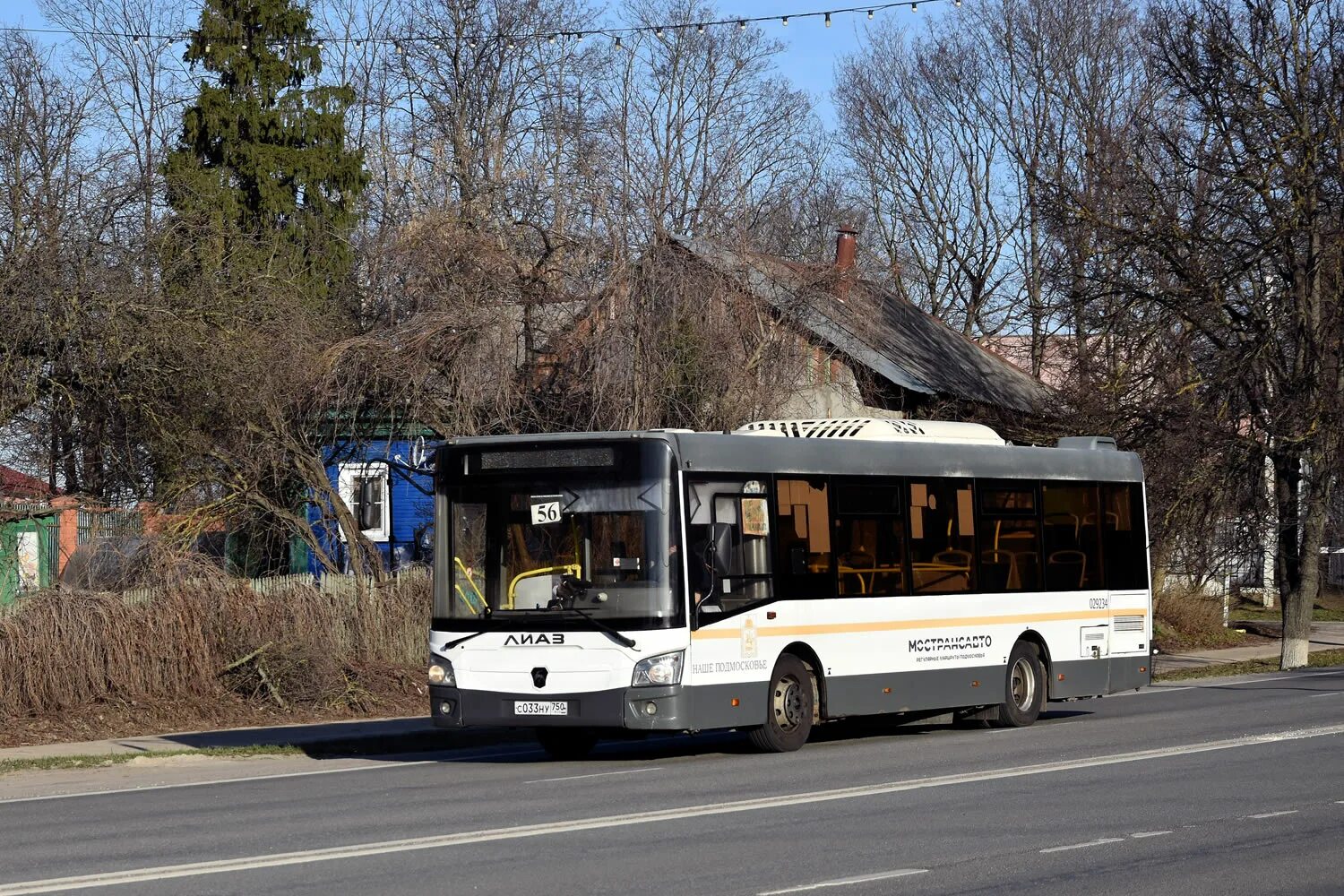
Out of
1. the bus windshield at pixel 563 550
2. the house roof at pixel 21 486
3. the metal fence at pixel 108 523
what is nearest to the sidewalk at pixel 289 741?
the bus windshield at pixel 563 550

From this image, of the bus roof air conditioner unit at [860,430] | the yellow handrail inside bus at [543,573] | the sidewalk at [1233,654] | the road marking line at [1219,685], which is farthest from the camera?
the sidewalk at [1233,654]

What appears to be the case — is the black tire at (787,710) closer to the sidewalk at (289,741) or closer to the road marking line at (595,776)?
the road marking line at (595,776)

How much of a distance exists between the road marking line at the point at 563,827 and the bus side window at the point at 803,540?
271 cm

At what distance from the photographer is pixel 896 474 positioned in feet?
56.0

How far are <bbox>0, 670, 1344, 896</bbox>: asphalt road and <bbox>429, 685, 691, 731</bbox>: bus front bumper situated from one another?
42 centimetres

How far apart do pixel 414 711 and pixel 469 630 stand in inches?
207

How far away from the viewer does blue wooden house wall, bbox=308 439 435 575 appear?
25.6m

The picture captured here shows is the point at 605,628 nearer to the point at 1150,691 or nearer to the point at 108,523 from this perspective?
the point at 108,523

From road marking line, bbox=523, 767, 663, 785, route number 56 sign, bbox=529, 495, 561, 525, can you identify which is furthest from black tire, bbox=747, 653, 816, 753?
route number 56 sign, bbox=529, 495, 561, 525

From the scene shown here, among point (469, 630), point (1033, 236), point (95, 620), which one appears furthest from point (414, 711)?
point (1033, 236)

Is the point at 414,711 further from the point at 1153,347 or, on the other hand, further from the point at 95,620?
the point at 1153,347

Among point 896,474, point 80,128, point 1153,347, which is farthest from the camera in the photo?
point 80,128

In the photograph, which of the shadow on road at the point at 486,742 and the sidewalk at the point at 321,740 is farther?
the sidewalk at the point at 321,740

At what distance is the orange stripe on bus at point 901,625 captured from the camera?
15.2m
